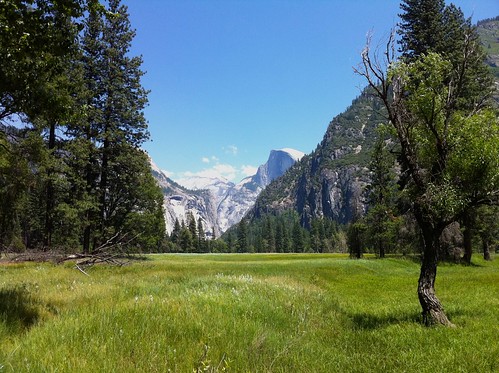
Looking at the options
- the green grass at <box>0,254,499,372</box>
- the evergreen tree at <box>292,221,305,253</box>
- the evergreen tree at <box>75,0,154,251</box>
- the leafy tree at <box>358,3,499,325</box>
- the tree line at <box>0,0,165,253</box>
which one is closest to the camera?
the green grass at <box>0,254,499,372</box>

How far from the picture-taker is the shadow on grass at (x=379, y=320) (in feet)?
33.0

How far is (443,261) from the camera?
116 feet

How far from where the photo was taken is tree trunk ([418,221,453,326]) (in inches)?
375

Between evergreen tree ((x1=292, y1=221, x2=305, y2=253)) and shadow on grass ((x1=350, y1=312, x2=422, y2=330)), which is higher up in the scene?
shadow on grass ((x1=350, y1=312, x2=422, y2=330))

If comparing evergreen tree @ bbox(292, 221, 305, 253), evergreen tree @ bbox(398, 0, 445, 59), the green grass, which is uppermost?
evergreen tree @ bbox(398, 0, 445, 59)

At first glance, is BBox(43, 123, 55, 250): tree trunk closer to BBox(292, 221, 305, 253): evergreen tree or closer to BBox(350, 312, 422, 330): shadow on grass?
BBox(350, 312, 422, 330): shadow on grass

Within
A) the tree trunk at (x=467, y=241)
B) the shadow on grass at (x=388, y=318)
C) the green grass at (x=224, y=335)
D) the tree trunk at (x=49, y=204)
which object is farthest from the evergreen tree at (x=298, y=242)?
the shadow on grass at (x=388, y=318)

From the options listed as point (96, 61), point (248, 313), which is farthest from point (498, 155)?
point (96, 61)

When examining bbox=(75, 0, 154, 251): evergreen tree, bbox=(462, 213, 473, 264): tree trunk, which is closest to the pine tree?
bbox=(75, 0, 154, 251): evergreen tree

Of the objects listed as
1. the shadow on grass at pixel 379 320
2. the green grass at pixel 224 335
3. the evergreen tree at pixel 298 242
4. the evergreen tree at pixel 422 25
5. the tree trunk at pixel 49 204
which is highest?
the evergreen tree at pixel 422 25

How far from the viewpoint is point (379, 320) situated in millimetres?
10812

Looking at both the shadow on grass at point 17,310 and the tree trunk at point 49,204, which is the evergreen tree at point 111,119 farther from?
the shadow on grass at point 17,310

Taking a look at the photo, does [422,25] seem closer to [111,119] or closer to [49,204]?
[111,119]

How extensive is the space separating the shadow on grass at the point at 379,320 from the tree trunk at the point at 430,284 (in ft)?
1.62
